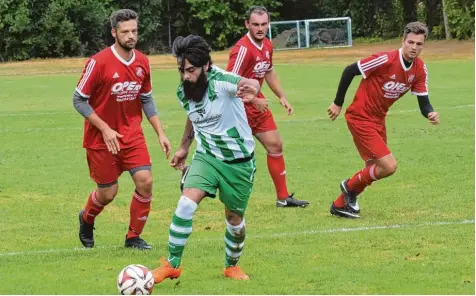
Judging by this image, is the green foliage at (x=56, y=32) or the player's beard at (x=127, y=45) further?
the green foliage at (x=56, y=32)

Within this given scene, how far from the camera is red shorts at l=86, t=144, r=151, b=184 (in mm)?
9641

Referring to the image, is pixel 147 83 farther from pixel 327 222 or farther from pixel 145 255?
pixel 327 222

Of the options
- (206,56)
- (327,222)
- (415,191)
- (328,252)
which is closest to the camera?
(206,56)

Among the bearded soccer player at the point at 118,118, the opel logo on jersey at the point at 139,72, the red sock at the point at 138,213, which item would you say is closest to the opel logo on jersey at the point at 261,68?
the bearded soccer player at the point at 118,118

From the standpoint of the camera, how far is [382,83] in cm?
1130

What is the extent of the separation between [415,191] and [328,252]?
160 inches

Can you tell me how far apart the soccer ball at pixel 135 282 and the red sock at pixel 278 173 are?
504 cm

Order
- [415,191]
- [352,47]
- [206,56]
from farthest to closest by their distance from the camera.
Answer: [352,47] < [415,191] < [206,56]

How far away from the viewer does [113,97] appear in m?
9.52

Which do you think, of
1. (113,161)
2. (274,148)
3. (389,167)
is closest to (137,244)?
(113,161)

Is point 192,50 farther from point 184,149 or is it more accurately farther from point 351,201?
point 351,201

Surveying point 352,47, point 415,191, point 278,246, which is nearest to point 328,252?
point 278,246

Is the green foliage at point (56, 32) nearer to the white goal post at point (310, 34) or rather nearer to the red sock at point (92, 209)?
the white goal post at point (310, 34)

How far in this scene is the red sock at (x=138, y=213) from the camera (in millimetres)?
9766
